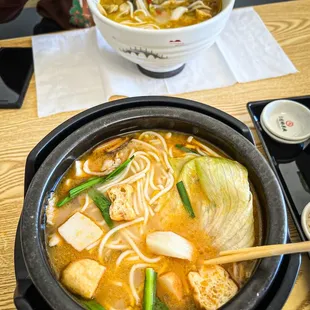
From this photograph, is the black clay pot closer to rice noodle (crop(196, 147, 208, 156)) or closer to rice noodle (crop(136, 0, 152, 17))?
rice noodle (crop(196, 147, 208, 156))

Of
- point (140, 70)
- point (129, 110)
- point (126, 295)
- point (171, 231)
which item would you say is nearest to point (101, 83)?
point (140, 70)

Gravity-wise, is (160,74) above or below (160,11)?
below

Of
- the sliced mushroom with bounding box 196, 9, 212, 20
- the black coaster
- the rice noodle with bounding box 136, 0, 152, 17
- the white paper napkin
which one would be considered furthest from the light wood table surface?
the rice noodle with bounding box 136, 0, 152, 17

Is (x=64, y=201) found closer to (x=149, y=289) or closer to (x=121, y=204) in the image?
(x=121, y=204)

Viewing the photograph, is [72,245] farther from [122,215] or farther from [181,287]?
[181,287]

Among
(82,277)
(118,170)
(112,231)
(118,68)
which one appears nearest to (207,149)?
(118,170)

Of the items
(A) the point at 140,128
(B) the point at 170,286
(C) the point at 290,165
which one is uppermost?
(A) the point at 140,128

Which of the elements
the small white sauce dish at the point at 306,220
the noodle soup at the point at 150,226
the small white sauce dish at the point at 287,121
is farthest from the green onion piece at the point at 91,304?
the small white sauce dish at the point at 287,121
